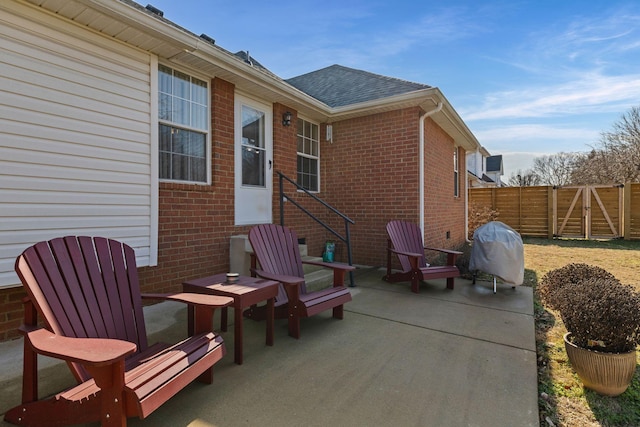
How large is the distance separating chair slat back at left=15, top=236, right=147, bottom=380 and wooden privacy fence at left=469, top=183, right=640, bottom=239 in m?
11.9

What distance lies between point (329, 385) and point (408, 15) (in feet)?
21.7

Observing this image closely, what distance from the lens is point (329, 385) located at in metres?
2.29

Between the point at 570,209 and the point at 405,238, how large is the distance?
33.5 feet

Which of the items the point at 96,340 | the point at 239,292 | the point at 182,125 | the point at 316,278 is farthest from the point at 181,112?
the point at 96,340

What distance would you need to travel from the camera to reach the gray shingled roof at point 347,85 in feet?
20.4

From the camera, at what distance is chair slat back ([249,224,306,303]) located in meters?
3.37

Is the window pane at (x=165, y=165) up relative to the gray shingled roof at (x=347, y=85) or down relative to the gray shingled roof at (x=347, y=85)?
down

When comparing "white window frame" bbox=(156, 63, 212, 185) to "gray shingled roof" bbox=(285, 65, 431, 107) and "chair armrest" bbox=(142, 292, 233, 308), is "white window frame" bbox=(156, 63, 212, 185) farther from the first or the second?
"gray shingled roof" bbox=(285, 65, 431, 107)

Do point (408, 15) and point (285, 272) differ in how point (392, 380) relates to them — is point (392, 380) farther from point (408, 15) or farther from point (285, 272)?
point (408, 15)

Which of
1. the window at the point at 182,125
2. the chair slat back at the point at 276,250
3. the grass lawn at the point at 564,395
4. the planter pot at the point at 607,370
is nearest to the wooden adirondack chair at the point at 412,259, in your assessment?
the grass lawn at the point at 564,395

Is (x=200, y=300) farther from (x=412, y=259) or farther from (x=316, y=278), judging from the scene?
(x=412, y=259)

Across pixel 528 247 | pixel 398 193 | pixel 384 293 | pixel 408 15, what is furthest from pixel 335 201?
pixel 528 247

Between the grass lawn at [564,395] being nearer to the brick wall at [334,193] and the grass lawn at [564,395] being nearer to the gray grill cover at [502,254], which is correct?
the gray grill cover at [502,254]

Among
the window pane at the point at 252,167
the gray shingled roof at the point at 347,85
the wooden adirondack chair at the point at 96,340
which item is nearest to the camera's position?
the wooden adirondack chair at the point at 96,340
